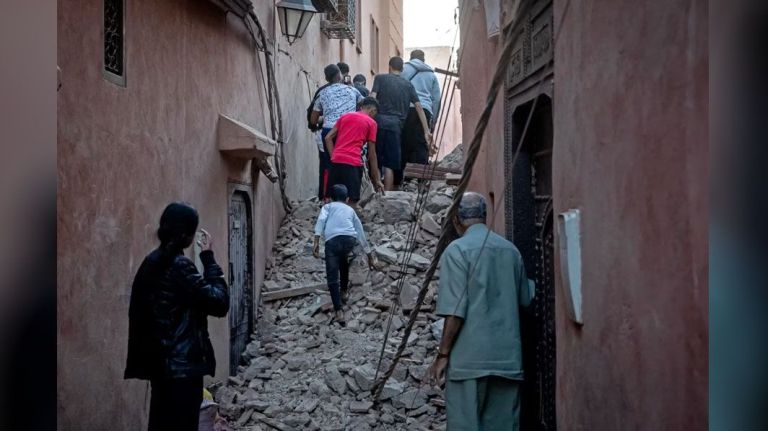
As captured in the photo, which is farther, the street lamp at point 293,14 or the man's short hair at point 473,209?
the street lamp at point 293,14

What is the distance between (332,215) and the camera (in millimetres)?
8578

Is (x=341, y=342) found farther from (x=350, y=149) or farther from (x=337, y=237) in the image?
(x=350, y=149)

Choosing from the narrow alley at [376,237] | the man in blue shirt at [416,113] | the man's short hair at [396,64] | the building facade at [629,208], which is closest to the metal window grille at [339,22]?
the man in blue shirt at [416,113]

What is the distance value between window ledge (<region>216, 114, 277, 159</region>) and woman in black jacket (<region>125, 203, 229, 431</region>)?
3471 millimetres

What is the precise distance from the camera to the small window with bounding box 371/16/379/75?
24.1 meters

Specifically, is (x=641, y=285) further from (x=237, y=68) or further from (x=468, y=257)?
(x=237, y=68)

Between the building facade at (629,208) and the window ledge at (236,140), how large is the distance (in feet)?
11.8

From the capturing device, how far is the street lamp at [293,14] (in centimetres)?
1052

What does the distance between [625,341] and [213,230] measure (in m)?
5.08

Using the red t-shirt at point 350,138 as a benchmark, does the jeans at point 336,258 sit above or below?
below

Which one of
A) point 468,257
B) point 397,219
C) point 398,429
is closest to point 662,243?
point 468,257

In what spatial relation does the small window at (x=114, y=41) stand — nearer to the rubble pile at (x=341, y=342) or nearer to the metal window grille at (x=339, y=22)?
the rubble pile at (x=341, y=342)

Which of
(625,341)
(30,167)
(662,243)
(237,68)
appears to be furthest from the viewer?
(237,68)

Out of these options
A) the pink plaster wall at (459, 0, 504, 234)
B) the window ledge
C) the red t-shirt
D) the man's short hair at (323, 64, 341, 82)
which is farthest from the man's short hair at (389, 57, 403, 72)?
the window ledge
